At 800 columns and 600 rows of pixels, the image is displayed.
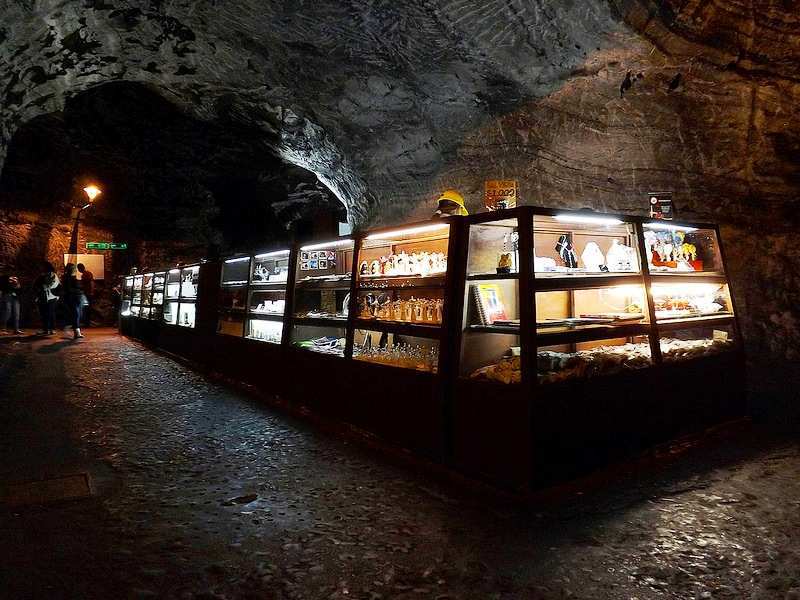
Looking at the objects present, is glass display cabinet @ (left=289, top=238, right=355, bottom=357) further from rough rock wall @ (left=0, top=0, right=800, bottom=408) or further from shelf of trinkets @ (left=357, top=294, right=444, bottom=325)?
rough rock wall @ (left=0, top=0, right=800, bottom=408)

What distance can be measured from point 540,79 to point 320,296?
4.94 meters

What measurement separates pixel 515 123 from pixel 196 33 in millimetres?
5724

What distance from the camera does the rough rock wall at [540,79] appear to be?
20.1 ft

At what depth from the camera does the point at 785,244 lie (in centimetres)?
709

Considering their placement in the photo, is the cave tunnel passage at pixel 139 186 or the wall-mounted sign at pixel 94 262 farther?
the wall-mounted sign at pixel 94 262

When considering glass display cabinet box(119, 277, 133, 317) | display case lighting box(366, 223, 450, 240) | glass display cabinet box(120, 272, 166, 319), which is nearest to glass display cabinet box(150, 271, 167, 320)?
glass display cabinet box(120, 272, 166, 319)

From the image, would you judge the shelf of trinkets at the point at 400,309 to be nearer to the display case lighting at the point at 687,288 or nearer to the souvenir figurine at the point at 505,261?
the souvenir figurine at the point at 505,261

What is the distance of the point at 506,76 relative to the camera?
7430 mm

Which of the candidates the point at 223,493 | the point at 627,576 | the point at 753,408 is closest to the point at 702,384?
the point at 753,408

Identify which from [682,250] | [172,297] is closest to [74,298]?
[172,297]

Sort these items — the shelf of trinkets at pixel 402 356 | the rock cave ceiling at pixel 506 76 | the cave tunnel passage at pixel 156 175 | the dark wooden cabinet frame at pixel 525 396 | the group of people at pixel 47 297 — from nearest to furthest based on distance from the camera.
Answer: the dark wooden cabinet frame at pixel 525 396 < the shelf of trinkets at pixel 402 356 < the rock cave ceiling at pixel 506 76 < the group of people at pixel 47 297 < the cave tunnel passage at pixel 156 175

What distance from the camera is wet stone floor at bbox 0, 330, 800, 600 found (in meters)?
2.45

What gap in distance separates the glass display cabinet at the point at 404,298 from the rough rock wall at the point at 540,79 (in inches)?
139

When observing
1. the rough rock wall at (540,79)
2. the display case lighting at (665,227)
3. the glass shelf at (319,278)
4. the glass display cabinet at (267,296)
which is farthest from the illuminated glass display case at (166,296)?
the display case lighting at (665,227)
